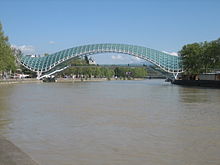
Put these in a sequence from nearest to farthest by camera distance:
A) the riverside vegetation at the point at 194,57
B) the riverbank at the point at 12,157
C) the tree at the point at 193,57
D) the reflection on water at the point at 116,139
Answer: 1. the riverbank at the point at 12,157
2. the reflection on water at the point at 116,139
3. the riverside vegetation at the point at 194,57
4. the tree at the point at 193,57

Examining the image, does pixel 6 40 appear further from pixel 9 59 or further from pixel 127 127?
pixel 127 127

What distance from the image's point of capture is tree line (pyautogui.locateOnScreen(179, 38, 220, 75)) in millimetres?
58331

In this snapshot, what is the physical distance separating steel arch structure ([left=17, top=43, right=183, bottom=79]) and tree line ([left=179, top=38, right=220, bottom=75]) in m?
25.6

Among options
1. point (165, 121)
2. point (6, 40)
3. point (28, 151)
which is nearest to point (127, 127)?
point (165, 121)

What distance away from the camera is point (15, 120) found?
1309cm

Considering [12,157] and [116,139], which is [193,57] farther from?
[12,157]

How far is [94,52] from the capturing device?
95812 mm

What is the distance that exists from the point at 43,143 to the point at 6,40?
5074cm

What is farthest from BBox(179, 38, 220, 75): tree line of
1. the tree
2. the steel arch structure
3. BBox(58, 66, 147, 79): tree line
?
BBox(58, 66, 147, 79): tree line

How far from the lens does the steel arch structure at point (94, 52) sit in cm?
9643

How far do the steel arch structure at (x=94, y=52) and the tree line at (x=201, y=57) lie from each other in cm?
2558

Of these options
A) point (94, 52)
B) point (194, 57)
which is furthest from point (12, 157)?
point (94, 52)

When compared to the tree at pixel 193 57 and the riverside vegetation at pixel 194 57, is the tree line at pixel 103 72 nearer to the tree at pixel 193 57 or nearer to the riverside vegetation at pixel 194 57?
the riverside vegetation at pixel 194 57

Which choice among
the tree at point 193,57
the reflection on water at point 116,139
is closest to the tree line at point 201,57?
the tree at point 193,57
